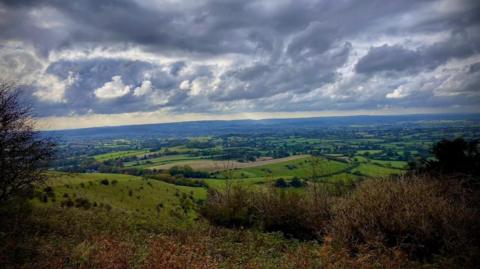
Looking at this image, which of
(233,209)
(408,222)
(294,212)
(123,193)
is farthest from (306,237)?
(123,193)

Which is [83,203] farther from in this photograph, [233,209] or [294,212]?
[294,212]

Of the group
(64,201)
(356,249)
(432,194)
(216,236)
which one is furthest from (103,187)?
(432,194)

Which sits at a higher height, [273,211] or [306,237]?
[273,211]

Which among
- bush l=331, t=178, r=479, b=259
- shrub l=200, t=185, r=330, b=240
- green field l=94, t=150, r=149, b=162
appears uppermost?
bush l=331, t=178, r=479, b=259

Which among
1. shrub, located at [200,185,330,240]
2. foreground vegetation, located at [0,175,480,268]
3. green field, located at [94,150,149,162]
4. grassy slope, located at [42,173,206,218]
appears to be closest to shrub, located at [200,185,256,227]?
shrub, located at [200,185,330,240]

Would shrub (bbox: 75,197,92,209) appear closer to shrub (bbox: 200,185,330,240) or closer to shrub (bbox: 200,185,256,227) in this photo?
shrub (bbox: 200,185,330,240)

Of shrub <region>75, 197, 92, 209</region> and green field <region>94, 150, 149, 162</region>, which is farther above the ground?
shrub <region>75, 197, 92, 209</region>

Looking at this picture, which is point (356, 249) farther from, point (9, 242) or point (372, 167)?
point (372, 167)

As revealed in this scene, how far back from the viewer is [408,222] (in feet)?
38.3

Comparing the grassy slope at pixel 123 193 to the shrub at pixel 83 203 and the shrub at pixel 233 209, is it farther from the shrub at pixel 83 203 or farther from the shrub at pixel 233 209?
the shrub at pixel 233 209

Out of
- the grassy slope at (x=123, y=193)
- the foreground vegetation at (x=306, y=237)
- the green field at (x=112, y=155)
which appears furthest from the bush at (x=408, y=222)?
the green field at (x=112, y=155)

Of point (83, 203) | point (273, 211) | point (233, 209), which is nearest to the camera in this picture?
point (273, 211)

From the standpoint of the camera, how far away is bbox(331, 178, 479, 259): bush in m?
10.9

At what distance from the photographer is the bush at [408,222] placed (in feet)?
35.8
